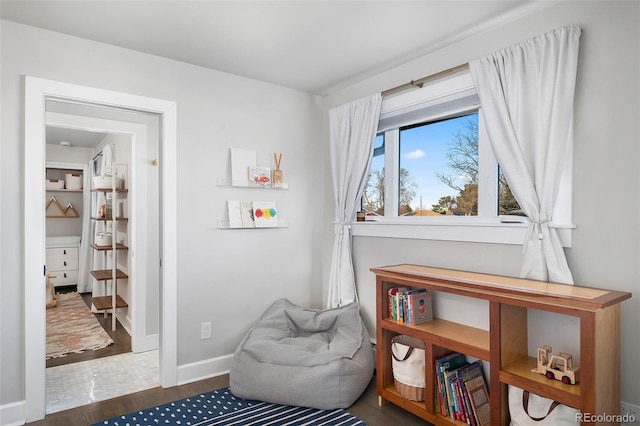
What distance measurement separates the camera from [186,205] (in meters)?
3.07

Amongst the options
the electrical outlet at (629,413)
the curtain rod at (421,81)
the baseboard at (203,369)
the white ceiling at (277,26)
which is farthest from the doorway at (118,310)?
the electrical outlet at (629,413)

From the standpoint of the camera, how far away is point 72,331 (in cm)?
436

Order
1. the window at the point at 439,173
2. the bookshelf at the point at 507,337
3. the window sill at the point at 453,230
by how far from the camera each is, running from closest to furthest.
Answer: the bookshelf at the point at 507,337, the window sill at the point at 453,230, the window at the point at 439,173

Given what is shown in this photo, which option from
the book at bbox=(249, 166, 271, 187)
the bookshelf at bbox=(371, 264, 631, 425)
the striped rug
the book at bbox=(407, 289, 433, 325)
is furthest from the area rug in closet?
the book at bbox=(407, 289, 433, 325)

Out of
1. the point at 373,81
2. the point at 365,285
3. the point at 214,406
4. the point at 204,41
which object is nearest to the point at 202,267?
the point at 214,406

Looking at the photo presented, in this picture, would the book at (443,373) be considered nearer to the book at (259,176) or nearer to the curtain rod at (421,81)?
the curtain rod at (421,81)

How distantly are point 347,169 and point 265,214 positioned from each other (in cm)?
81

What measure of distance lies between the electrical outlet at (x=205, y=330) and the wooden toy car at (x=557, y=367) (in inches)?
90.7

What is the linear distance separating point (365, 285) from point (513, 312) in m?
1.43

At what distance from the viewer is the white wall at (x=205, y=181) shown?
2.41 meters

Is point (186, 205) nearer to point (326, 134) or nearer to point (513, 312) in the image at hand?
point (326, 134)

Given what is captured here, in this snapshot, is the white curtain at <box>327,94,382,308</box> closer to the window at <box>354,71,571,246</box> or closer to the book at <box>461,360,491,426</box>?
the window at <box>354,71,571,246</box>

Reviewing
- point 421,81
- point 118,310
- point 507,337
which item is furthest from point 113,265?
point 507,337

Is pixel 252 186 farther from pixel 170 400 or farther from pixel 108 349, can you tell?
pixel 108 349
